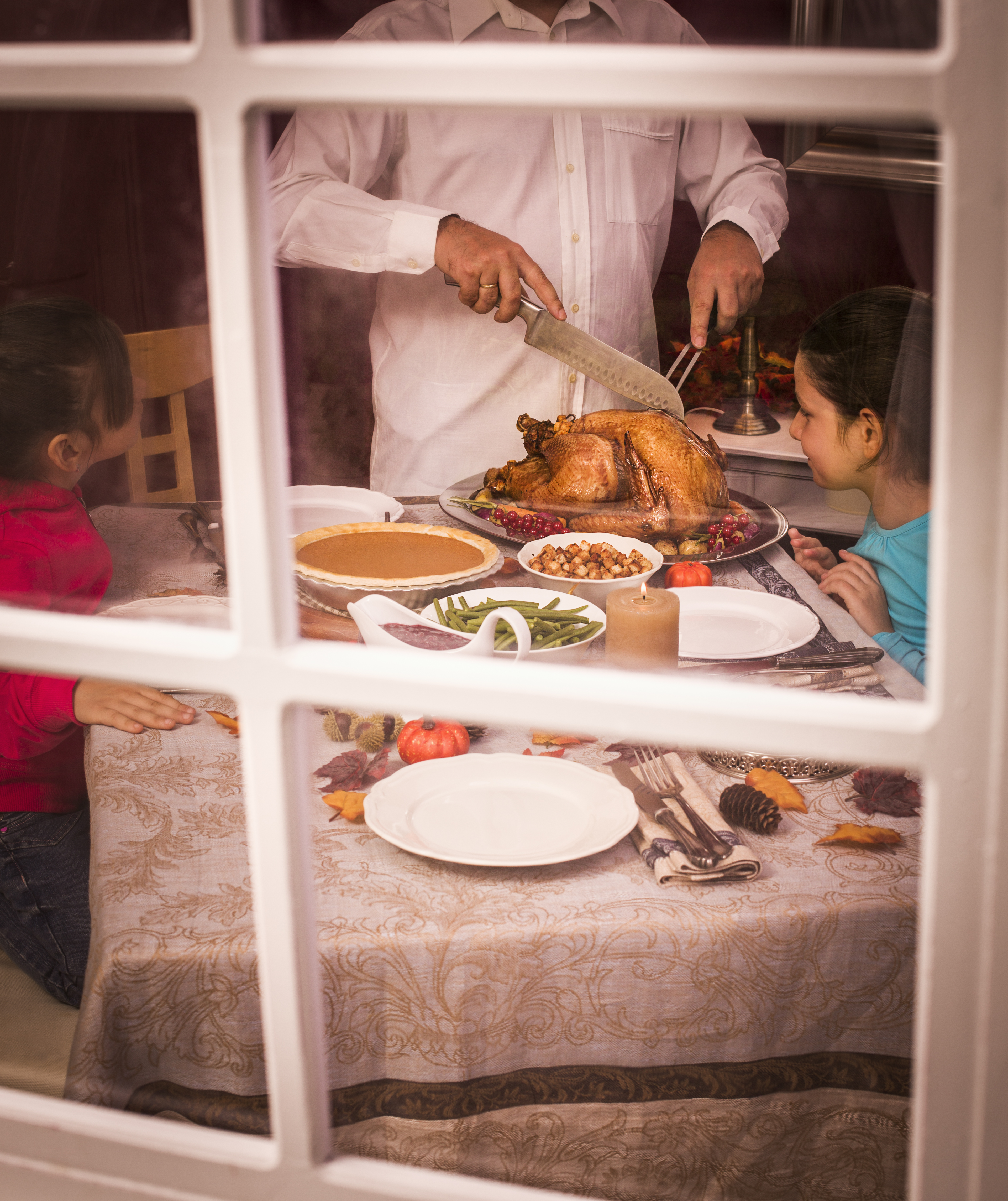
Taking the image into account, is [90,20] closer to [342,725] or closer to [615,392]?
[615,392]

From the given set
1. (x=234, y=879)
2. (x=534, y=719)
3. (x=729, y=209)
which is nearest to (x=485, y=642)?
(x=234, y=879)

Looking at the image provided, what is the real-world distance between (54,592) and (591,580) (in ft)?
1.55

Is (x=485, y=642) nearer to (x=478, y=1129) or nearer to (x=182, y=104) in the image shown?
(x=478, y=1129)

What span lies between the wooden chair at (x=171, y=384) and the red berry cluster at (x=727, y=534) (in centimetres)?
86

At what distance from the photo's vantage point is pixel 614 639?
0.65 metres

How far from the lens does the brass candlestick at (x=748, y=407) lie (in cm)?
172

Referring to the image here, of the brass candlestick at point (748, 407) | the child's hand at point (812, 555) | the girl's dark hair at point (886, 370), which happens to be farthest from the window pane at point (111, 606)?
the brass candlestick at point (748, 407)

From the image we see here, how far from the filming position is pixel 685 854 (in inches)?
19.3

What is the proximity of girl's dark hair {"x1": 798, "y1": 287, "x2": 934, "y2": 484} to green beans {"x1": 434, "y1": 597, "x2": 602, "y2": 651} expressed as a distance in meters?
0.46

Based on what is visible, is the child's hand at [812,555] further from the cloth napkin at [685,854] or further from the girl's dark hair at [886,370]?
the cloth napkin at [685,854]

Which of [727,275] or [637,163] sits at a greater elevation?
[637,163]

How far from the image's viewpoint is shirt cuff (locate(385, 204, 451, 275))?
115 centimetres

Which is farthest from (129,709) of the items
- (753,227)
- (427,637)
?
(753,227)

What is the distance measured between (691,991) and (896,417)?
2.33 ft
